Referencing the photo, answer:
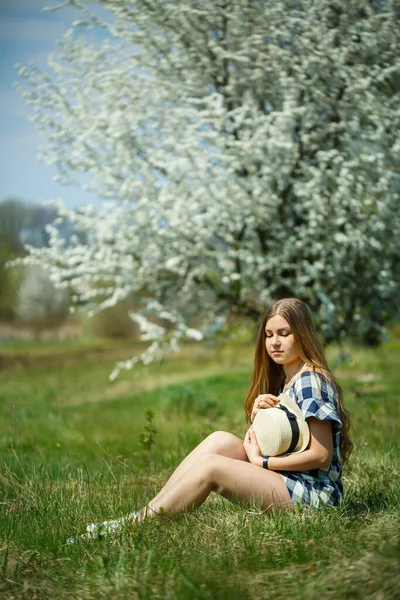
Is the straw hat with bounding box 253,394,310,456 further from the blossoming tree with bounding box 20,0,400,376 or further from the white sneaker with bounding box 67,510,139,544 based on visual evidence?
the blossoming tree with bounding box 20,0,400,376

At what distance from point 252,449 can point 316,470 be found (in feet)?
1.03

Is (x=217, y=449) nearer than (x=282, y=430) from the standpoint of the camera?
No

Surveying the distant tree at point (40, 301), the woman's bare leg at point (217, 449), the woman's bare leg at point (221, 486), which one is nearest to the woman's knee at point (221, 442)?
the woman's bare leg at point (217, 449)

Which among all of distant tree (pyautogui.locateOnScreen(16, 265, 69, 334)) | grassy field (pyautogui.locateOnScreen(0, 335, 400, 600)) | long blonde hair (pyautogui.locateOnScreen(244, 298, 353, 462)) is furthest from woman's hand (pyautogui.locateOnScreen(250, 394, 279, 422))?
distant tree (pyautogui.locateOnScreen(16, 265, 69, 334))

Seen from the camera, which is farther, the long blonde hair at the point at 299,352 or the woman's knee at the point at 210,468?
the long blonde hair at the point at 299,352

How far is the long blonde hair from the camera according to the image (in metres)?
3.46

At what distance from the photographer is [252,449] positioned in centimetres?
346

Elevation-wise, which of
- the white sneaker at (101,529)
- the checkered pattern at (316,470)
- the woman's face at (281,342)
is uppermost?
the woman's face at (281,342)

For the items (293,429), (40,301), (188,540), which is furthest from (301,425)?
(40,301)

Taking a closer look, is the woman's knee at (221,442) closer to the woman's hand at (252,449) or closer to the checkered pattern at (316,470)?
the woman's hand at (252,449)

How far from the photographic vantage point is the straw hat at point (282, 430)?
3240 millimetres

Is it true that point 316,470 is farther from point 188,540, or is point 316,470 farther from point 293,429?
point 188,540

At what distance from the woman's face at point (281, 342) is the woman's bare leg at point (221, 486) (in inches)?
21.2

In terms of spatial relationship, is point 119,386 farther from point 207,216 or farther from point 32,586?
point 32,586
